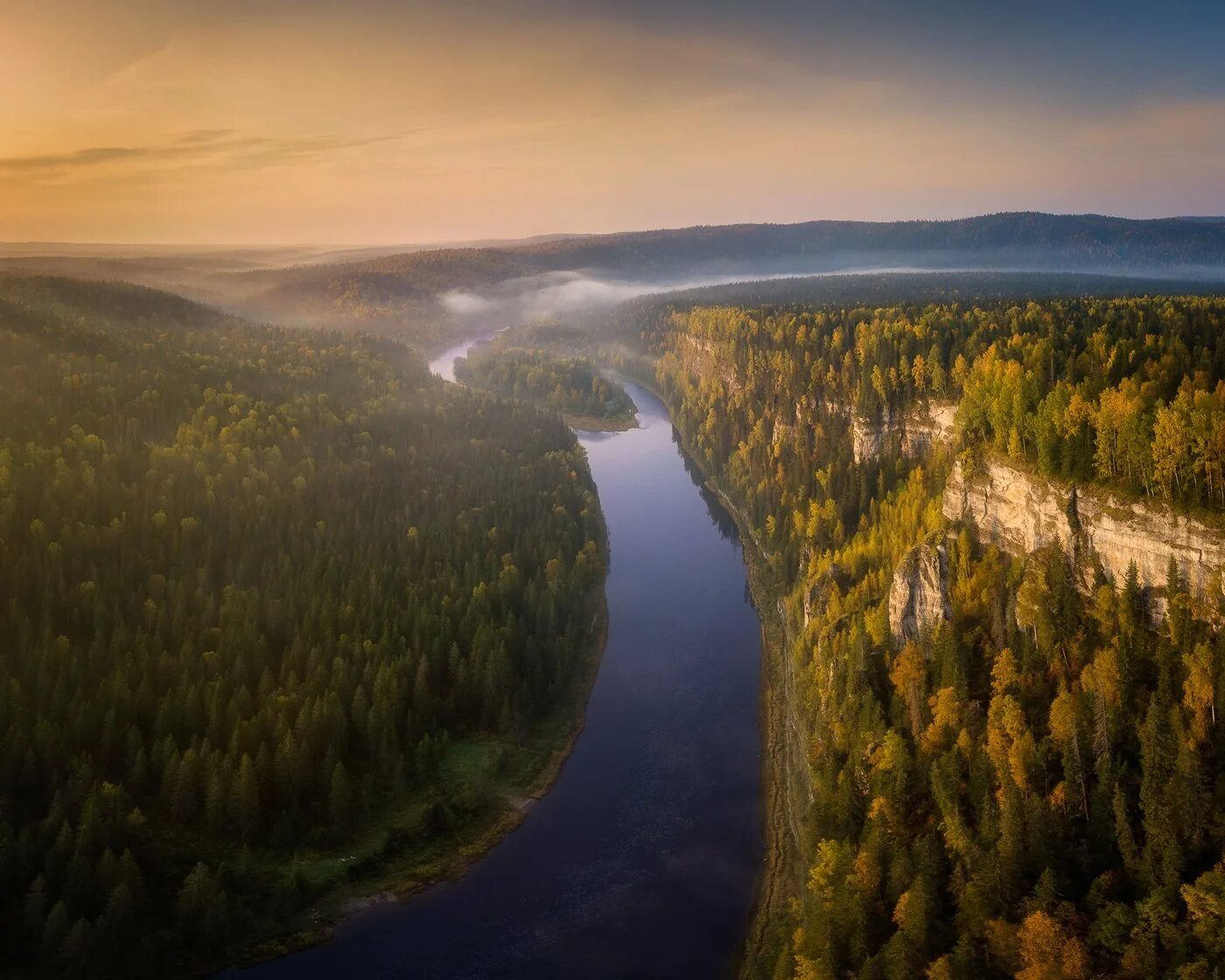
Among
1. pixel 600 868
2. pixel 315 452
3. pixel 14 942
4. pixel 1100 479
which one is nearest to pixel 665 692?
pixel 600 868

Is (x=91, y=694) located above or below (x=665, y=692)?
above

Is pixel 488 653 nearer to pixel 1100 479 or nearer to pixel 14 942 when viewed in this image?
pixel 14 942

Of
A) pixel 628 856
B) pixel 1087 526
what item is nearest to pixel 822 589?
pixel 1087 526

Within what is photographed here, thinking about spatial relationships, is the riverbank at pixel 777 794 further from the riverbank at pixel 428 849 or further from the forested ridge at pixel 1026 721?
the riverbank at pixel 428 849

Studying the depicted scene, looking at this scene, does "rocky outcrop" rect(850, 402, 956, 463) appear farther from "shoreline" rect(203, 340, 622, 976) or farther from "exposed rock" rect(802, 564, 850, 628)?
"shoreline" rect(203, 340, 622, 976)

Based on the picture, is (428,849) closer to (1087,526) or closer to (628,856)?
(628,856)
